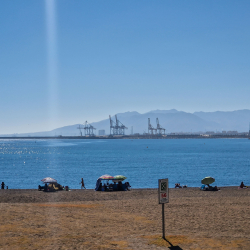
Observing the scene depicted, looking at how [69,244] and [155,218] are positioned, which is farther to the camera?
[155,218]

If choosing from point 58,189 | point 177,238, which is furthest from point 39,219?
point 58,189

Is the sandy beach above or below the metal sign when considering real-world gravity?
below

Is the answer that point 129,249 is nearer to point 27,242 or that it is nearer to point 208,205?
point 27,242

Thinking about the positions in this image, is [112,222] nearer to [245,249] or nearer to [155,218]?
[155,218]

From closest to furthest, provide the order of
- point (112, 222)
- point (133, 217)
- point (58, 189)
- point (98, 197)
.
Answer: point (112, 222) → point (133, 217) → point (98, 197) → point (58, 189)

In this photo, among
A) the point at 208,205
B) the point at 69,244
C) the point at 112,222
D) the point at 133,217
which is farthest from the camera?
the point at 208,205

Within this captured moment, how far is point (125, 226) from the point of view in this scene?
13.3 metres

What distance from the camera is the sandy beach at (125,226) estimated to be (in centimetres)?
1071

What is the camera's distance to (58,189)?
97.7ft

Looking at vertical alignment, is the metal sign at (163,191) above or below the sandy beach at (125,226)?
above

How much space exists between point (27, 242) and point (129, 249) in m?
3.35

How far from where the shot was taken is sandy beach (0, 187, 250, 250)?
35.1 feet

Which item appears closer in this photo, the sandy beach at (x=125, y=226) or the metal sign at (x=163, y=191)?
the sandy beach at (x=125, y=226)

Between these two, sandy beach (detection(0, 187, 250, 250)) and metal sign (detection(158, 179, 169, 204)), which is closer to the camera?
sandy beach (detection(0, 187, 250, 250))
